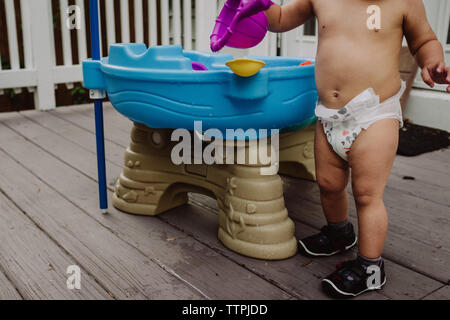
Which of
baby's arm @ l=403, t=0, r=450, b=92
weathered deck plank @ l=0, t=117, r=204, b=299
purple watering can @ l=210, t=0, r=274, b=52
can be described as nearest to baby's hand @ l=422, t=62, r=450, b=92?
baby's arm @ l=403, t=0, r=450, b=92

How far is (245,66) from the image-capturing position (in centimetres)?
95

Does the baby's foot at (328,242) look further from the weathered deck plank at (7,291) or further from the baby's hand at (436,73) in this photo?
the weathered deck plank at (7,291)

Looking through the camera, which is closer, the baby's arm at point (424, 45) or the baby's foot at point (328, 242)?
the baby's arm at point (424, 45)

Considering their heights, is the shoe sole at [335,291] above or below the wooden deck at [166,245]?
above

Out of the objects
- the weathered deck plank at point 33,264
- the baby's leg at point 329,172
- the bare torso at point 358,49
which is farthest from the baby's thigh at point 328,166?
the weathered deck plank at point 33,264

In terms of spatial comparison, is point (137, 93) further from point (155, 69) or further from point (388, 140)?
point (388, 140)

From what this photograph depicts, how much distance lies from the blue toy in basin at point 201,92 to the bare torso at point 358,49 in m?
0.11

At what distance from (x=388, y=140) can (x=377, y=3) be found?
272 millimetres

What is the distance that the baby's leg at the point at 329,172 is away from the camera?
1.08 metres

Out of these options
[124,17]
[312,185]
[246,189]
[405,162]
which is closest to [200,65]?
[246,189]

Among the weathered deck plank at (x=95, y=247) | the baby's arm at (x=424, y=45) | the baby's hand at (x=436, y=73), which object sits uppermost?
the baby's arm at (x=424, y=45)

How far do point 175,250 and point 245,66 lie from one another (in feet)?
1.58

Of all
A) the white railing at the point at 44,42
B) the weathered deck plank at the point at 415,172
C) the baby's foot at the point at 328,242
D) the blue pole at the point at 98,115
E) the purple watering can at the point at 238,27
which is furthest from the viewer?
the white railing at the point at 44,42

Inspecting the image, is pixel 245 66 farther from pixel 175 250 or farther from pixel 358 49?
pixel 175 250
